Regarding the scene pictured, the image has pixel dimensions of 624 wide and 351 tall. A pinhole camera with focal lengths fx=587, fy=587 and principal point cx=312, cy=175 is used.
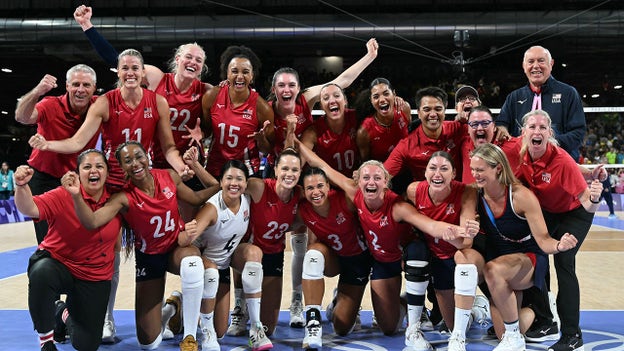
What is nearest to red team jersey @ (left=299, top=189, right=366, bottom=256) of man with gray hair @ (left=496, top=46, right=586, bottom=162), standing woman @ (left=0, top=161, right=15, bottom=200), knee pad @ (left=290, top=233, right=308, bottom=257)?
knee pad @ (left=290, top=233, right=308, bottom=257)

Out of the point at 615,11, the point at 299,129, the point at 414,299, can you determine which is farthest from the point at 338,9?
the point at 414,299

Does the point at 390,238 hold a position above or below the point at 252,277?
above

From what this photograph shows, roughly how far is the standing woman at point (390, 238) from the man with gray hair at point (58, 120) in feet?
6.16

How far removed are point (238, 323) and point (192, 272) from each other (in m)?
0.99

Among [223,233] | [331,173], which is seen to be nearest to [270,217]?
[223,233]

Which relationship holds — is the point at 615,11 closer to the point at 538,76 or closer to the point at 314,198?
the point at 538,76

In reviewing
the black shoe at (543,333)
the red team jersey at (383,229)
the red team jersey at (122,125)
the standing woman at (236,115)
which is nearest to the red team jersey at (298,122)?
the standing woman at (236,115)

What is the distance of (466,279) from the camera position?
421cm

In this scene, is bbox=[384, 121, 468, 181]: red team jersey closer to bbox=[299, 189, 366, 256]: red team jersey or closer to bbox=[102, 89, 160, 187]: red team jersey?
bbox=[299, 189, 366, 256]: red team jersey

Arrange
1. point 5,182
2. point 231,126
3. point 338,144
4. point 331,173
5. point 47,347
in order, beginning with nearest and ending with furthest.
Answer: point 47,347
point 331,173
point 231,126
point 338,144
point 5,182

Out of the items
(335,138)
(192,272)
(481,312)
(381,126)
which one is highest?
(381,126)

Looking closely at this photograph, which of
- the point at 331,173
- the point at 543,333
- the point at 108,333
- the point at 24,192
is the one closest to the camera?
the point at 24,192

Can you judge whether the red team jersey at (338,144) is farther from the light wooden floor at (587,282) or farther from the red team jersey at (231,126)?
the light wooden floor at (587,282)

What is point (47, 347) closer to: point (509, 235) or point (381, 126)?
point (381, 126)
